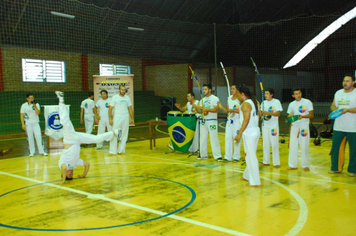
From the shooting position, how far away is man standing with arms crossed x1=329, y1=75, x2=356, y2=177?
6.73 metres

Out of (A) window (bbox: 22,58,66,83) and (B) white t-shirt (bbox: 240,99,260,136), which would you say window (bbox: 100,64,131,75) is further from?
(B) white t-shirt (bbox: 240,99,260,136)

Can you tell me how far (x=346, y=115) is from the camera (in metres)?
6.83

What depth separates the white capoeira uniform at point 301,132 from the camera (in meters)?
7.38

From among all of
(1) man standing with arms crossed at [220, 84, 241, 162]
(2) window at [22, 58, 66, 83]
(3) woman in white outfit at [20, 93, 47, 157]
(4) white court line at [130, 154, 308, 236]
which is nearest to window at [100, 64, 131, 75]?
(2) window at [22, 58, 66, 83]


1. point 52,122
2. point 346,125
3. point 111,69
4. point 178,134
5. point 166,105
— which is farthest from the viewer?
point 111,69

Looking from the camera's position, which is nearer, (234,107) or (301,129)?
(301,129)

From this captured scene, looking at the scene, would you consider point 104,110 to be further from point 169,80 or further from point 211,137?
point 169,80

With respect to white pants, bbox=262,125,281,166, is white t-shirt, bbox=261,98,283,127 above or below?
above

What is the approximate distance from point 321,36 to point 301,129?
76.6 feet

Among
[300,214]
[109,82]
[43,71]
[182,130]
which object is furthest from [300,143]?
[43,71]

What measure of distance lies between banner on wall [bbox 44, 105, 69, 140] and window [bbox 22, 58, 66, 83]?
859cm

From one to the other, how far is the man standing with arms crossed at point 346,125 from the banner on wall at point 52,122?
8.20 meters

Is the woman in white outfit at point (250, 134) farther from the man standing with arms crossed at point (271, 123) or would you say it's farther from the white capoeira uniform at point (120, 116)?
the white capoeira uniform at point (120, 116)

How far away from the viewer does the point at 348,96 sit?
22.3 feet
